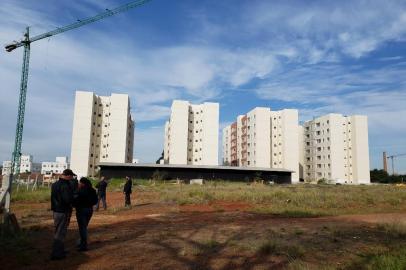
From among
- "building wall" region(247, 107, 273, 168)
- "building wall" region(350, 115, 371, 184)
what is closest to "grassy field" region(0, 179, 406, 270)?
"building wall" region(247, 107, 273, 168)

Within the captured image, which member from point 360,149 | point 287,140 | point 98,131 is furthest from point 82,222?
point 360,149

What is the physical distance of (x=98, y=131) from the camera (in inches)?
3398

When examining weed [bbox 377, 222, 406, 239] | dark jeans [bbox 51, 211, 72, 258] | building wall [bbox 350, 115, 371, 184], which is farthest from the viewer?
building wall [bbox 350, 115, 371, 184]

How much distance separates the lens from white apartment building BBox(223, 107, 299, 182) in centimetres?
9269

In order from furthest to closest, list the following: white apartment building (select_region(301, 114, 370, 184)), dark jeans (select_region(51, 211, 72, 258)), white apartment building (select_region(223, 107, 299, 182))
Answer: white apartment building (select_region(301, 114, 370, 184)) < white apartment building (select_region(223, 107, 299, 182)) < dark jeans (select_region(51, 211, 72, 258))

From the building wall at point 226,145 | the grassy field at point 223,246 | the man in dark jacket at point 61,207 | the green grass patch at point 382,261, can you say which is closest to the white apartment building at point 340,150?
the building wall at point 226,145

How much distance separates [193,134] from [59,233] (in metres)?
83.8

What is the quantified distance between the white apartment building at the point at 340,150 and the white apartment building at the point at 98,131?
49.1m

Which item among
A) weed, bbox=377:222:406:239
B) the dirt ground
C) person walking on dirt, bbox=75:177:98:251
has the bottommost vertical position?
the dirt ground

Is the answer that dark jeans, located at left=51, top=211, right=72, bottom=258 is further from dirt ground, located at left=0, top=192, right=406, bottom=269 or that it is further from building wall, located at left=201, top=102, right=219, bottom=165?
building wall, located at left=201, top=102, right=219, bottom=165

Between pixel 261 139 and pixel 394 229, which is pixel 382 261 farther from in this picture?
pixel 261 139

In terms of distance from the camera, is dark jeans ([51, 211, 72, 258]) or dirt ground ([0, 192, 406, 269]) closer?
dirt ground ([0, 192, 406, 269])

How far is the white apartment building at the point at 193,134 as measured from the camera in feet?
288

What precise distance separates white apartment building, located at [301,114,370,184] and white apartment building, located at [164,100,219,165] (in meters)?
29.3
